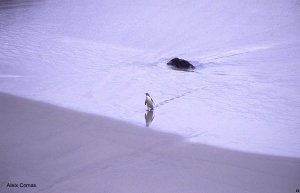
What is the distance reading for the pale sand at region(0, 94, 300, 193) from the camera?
5.17 meters

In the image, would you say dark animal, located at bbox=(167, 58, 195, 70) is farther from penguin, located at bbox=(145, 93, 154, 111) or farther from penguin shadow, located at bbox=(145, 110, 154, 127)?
penguin shadow, located at bbox=(145, 110, 154, 127)

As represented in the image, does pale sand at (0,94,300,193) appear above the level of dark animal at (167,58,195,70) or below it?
below

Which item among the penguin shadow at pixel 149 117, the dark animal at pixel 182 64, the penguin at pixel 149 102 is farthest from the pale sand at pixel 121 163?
the dark animal at pixel 182 64

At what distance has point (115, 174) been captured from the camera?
542cm

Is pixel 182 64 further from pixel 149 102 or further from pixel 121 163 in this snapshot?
pixel 121 163

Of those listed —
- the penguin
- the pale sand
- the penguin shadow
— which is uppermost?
the penguin

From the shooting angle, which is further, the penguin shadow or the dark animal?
the dark animal

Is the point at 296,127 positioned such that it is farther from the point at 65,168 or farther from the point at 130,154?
the point at 65,168

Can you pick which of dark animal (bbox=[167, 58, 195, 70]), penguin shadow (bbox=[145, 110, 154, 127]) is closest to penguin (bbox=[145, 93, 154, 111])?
penguin shadow (bbox=[145, 110, 154, 127])

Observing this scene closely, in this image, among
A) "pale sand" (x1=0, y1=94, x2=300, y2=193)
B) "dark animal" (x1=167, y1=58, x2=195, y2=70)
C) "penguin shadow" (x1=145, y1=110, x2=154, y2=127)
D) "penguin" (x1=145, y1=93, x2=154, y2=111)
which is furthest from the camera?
"dark animal" (x1=167, y1=58, x2=195, y2=70)

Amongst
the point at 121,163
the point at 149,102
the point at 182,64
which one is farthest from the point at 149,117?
the point at 182,64

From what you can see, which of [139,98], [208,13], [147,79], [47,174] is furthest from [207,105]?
[208,13]

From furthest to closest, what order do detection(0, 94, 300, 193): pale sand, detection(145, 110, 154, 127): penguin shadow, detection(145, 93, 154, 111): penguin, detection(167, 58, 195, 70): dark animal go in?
detection(167, 58, 195, 70): dark animal < detection(145, 93, 154, 111): penguin < detection(145, 110, 154, 127): penguin shadow < detection(0, 94, 300, 193): pale sand

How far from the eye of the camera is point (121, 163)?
5699 millimetres
